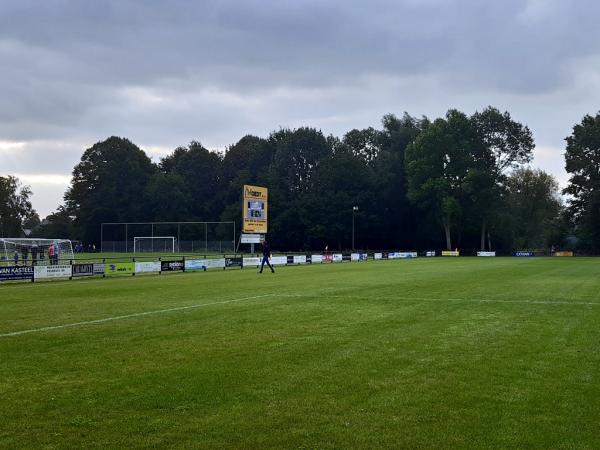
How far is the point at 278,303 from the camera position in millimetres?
17656

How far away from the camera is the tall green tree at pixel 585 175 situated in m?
84.1

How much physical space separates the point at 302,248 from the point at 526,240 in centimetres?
4019

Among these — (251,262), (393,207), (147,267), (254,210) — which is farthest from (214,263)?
(393,207)

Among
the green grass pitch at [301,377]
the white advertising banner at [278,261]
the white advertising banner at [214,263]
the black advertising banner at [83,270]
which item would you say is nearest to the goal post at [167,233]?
the white advertising banner at [278,261]

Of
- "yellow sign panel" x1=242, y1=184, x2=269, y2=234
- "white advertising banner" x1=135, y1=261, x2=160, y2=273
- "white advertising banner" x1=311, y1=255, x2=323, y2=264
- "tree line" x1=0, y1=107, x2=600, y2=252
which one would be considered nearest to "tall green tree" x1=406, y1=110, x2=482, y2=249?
"tree line" x1=0, y1=107, x2=600, y2=252

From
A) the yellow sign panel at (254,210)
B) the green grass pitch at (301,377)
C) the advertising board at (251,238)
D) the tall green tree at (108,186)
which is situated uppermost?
the tall green tree at (108,186)

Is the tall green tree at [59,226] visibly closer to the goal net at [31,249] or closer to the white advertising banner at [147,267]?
the goal net at [31,249]

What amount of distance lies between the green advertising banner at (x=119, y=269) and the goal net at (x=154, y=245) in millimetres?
42264

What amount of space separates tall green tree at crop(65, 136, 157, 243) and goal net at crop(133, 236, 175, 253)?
26.0 metres

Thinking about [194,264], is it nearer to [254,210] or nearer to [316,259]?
[254,210]

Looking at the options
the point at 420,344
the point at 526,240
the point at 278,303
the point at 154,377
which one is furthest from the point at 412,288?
the point at 526,240

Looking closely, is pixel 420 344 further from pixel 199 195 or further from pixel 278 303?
pixel 199 195

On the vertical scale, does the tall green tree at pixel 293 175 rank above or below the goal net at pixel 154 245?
above

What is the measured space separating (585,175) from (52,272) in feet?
263
